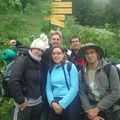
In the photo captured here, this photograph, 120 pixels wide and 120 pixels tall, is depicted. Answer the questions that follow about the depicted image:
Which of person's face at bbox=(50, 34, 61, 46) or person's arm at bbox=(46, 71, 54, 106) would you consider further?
person's face at bbox=(50, 34, 61, 46)

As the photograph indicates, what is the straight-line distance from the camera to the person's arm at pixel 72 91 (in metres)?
5.10

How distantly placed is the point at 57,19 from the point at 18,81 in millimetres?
4853

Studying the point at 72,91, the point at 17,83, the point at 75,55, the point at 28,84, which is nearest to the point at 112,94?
the point at 72,91

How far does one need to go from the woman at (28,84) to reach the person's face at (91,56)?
0.66m

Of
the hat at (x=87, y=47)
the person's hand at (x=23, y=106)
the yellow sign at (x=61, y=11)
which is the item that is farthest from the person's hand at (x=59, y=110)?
the yellow sign at (x=61, y=11)

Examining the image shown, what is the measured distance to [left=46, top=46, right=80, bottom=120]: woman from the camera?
512cm

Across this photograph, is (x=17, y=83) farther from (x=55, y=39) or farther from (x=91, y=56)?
(x=55, y=39)

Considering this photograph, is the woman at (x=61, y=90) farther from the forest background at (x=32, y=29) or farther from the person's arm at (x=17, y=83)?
the forest background at (x=32, y=29)

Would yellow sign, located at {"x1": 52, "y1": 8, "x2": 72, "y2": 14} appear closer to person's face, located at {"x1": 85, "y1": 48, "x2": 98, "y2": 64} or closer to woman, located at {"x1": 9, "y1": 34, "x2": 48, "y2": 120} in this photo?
woman, located at {"x1": 9, "y1": 34, "x2": 48, "y2": 120}

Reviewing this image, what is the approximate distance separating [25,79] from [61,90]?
516 mm

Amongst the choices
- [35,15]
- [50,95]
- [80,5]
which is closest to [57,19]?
[35,15]

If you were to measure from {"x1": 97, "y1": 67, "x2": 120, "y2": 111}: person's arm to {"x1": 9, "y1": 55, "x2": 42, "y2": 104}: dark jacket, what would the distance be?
92 centimetres

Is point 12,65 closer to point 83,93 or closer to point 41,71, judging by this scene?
point 41,71

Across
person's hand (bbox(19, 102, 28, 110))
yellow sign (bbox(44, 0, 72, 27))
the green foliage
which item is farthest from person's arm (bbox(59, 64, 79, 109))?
yellow sign (bbox(44, 0, 72, 27))
